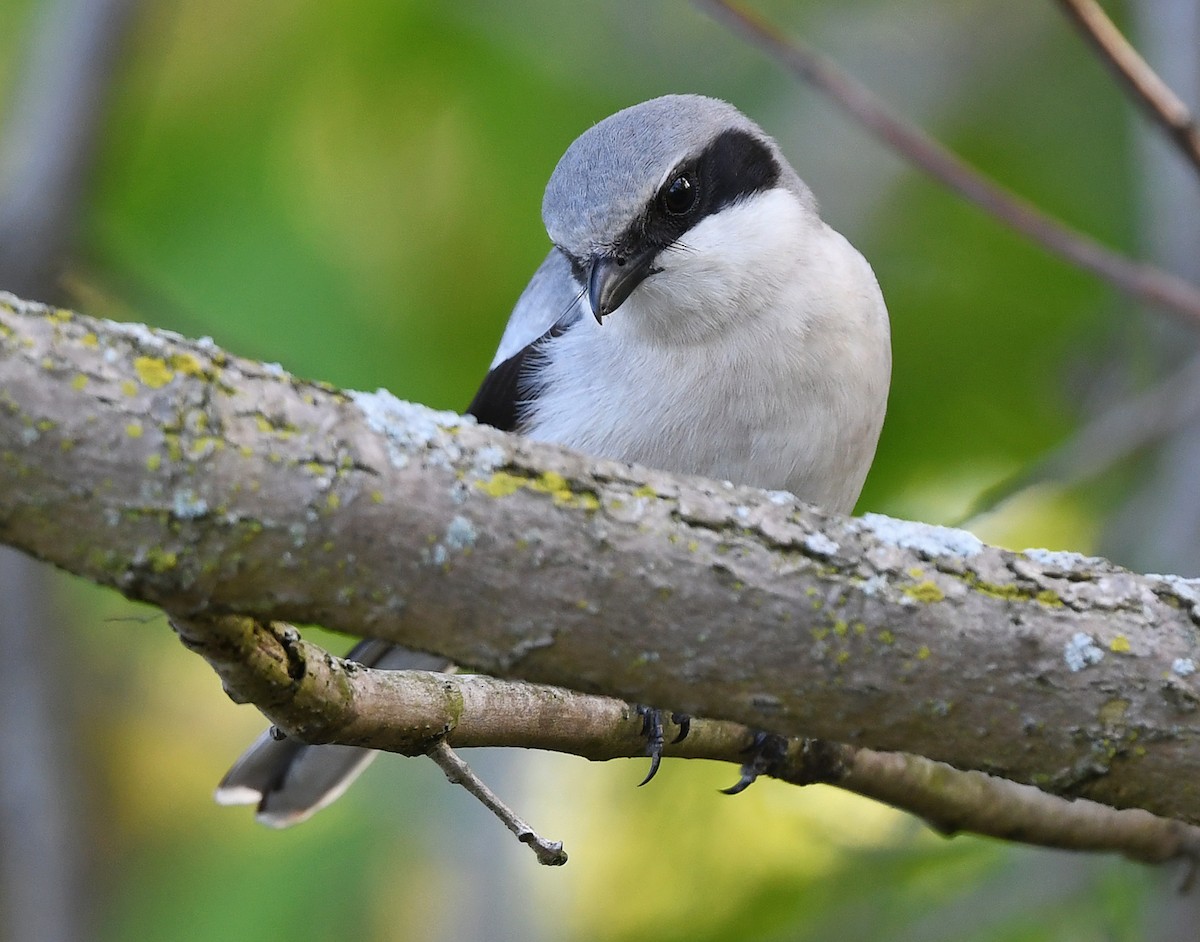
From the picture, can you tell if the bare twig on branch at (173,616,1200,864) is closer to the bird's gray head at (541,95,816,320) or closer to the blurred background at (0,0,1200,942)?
the blurred background at (0,0,1200,942)

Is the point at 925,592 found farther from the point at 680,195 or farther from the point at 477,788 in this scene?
the point at 680,195

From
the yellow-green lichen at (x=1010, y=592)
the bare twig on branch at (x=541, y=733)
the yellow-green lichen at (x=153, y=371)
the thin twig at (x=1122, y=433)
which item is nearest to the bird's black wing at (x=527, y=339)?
the thin twig at (x=1122, y=433)

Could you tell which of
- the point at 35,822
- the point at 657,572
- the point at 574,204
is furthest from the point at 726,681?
the point at 35,822

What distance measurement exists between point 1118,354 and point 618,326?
223 cm

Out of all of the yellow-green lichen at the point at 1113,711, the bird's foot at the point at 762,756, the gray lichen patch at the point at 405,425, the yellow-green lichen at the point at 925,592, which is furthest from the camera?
the bird's foot at the point at 762,756

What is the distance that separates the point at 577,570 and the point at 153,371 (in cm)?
Answer: 52

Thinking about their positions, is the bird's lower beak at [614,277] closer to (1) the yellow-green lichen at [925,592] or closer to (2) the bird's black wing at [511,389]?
(2) the bird's black wing at [511,389]

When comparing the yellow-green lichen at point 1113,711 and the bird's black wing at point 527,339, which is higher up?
the yellow-green lichen at point 1113,711

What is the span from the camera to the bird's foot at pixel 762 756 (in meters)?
2.86

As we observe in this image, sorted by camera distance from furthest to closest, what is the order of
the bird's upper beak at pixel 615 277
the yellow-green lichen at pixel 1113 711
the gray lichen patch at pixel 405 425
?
1. the bird's upper beak at pixel 615 277
2. the yellow-green lichen at pixel 1113 711
3. the gray lichen patch at pixel 405 425

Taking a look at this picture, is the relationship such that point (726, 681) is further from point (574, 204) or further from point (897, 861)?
point (897, 861)

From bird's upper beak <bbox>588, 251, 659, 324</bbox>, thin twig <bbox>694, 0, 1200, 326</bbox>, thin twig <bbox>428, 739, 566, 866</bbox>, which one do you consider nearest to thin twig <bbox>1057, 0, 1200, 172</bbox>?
thin twig <bbox>694, 0, 1200, 326</bbox>

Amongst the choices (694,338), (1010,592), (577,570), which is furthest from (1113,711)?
(694,338)

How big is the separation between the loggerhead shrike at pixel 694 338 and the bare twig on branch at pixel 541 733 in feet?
2.29
